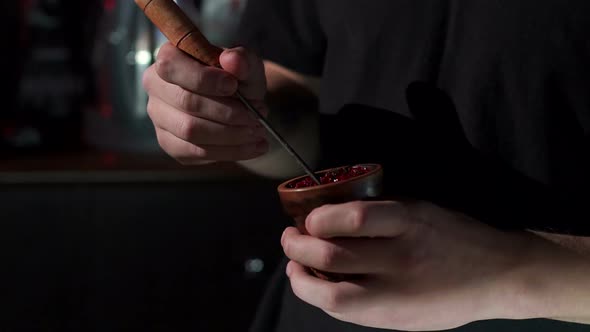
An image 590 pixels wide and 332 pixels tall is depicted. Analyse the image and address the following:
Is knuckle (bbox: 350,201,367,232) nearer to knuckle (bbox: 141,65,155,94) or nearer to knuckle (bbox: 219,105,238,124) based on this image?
knuckle (bbox: 219,105,238,124)

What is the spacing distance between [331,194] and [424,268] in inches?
3.5

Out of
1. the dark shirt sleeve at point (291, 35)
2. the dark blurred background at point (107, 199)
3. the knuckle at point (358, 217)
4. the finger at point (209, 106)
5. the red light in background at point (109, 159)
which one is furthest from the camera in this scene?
the red light in background at point (109, 159)

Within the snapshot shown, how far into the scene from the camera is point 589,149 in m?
0.64

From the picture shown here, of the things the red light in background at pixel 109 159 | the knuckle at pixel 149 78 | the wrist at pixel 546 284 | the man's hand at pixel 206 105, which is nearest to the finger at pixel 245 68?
the man's hand at pixel 206 105

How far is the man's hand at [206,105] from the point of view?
1.88ft

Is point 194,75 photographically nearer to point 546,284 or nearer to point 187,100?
point 187,100

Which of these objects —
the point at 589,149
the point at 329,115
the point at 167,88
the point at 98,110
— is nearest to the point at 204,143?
the point at 167,88

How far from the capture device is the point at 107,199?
1.85m

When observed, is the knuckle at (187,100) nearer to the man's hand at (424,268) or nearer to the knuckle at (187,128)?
the knuckle at (187,128)

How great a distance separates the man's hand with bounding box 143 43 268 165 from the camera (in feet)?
1.88

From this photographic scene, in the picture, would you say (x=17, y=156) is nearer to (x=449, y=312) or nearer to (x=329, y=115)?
(x=329, y=115)

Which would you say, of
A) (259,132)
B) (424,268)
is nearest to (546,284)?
(424,268)

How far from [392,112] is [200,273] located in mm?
1191

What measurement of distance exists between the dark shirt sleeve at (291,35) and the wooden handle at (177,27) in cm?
28
